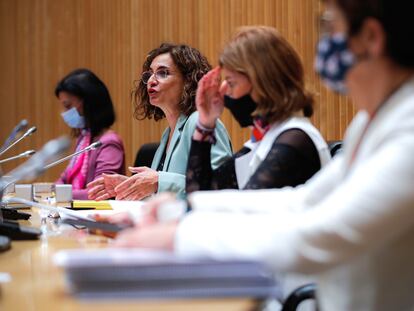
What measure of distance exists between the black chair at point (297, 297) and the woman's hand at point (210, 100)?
607 millimetres

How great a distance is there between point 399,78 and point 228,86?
85 centimetres

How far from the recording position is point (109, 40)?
636 cm

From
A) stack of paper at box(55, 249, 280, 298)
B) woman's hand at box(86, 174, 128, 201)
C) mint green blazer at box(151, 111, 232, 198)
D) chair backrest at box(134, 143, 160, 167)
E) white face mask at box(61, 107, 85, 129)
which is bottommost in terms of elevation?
chair backrest at box(134, 143, 160, 167)

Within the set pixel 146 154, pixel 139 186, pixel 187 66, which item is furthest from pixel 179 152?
pixel 146 154

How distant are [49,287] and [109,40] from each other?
5276mm

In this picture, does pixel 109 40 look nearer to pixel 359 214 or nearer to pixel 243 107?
pixel 243 107

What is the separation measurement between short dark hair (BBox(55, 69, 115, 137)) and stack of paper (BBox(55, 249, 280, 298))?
3.75 metres

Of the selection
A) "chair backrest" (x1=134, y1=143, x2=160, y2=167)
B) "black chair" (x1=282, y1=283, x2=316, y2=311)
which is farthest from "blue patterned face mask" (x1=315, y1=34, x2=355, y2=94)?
"chair backrest" (x1=134, y1=143, x2=160, y2=167)

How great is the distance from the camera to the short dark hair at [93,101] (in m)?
4.86

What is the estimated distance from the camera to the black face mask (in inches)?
79.7

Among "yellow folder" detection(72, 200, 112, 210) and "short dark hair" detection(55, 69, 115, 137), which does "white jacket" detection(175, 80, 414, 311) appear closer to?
"yellow folder" detection(72, 200, 112, 210)

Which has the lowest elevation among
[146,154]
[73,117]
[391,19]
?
[146,154]

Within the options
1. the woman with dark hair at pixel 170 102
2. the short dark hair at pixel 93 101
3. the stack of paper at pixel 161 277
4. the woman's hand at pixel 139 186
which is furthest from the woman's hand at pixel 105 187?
the stack of paper at pixel 161 277

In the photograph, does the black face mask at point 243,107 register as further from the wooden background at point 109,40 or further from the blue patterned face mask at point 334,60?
the wooden background at point 109,40
